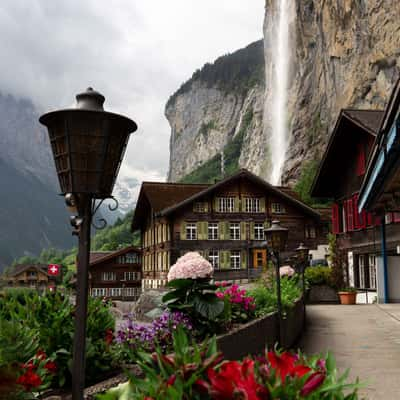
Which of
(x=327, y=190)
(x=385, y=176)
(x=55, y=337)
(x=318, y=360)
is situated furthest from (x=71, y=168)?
(x=327, y=190)

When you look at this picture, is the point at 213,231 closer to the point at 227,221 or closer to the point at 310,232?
the point at 227,221

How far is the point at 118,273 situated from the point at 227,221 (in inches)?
986

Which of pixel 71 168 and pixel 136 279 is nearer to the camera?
pixel 71 168

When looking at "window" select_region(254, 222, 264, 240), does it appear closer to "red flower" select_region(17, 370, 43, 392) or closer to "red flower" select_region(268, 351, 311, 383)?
"red flower" select_region(17, 370, 43, 392)

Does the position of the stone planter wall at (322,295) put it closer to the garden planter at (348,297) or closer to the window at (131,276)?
the garden planter at (348,297)

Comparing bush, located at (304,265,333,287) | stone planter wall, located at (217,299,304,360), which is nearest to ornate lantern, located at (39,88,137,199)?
stone planter wall, located at (217,299,304,360)

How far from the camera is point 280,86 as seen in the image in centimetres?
8612

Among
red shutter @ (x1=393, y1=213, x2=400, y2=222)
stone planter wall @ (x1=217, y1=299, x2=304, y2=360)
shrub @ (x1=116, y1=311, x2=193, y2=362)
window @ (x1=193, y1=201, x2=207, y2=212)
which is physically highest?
window @ (x1=193, y1=201, x2=207, y2=212)

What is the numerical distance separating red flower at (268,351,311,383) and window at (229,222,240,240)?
40255mm

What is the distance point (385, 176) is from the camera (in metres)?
9.58

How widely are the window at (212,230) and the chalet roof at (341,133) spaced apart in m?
11.6

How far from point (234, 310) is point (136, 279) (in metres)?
56.9

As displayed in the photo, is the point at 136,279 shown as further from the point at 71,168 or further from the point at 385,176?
the point at 71,168

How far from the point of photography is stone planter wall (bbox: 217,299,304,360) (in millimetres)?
6617
